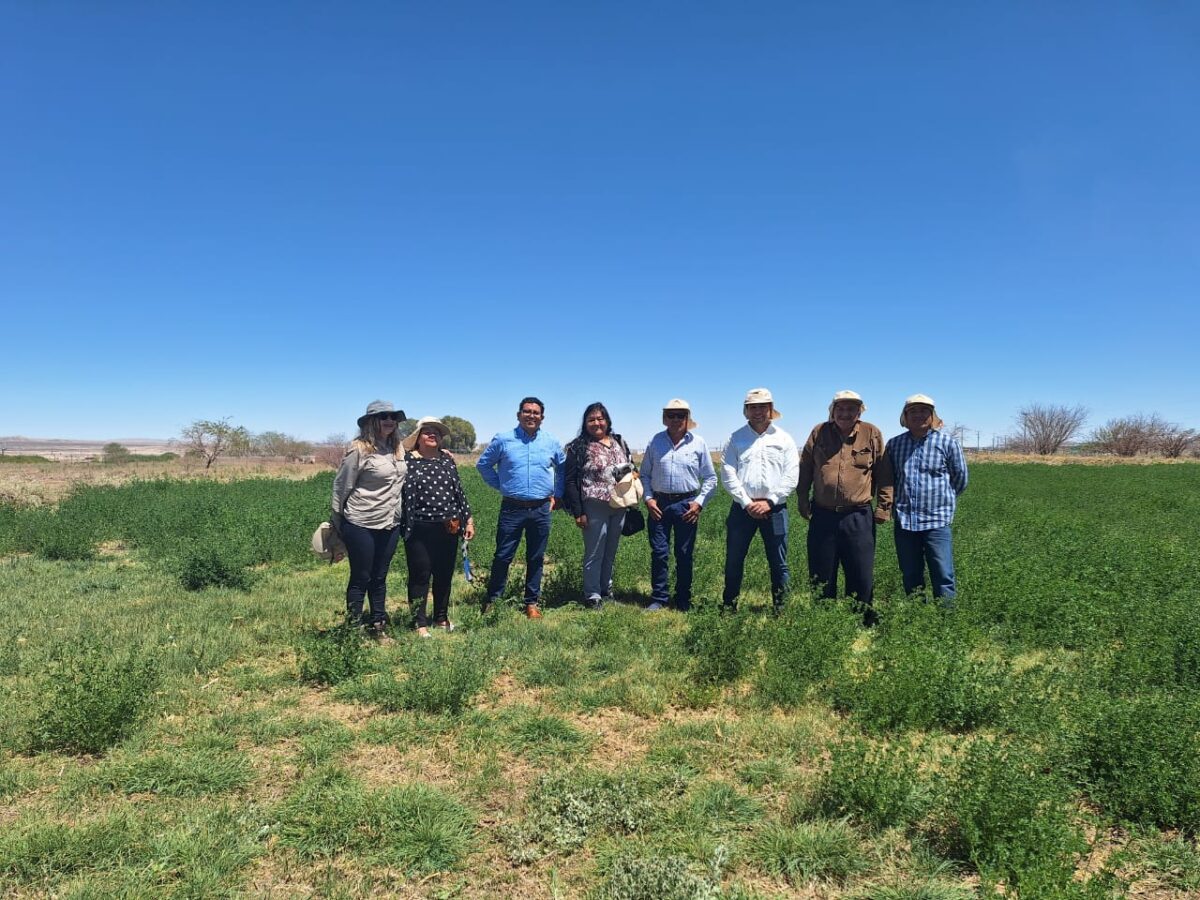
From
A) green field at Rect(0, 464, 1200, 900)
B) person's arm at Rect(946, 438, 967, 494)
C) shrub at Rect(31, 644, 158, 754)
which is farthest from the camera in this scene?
person's arm at Rect(946, 438, 967, 494)

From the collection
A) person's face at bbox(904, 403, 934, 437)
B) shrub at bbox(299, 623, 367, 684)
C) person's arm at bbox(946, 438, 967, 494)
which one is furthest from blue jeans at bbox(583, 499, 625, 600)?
person's arm at bbox(946, 438, 967, 494)

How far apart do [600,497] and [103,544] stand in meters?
10.7

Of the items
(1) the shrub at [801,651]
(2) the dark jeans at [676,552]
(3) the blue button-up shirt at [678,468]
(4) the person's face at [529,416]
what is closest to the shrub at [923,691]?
(1) the shrub at [801,651]

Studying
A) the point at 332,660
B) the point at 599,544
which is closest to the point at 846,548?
the point at 599,544

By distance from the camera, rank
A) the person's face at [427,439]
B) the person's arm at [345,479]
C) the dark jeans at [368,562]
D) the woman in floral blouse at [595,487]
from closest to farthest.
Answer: the person's arm at [345,479] < the dark jeans at [368,562] < the person's face at [427,439] < the woman in floral blouse at [595,487]

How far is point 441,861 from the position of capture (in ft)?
8.69

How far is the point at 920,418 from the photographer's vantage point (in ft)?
18.3

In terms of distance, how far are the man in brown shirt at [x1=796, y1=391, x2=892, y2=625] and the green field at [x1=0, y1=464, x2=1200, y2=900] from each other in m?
0.63

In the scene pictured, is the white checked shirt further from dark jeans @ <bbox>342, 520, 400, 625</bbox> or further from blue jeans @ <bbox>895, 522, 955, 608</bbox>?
dark jeans @ <bbox>342, 520, 400, 625</bbox>

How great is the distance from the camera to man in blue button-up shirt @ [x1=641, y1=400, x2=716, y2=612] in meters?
6.32

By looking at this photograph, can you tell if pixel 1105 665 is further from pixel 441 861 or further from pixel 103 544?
pixel 103 544

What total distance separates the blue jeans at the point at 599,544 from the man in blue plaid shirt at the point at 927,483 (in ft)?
8.62

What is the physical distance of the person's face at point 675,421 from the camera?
20.9 feet

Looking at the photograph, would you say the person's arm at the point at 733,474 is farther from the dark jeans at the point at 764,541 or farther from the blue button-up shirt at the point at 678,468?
the blue button-up shirt at the point at 678,468
